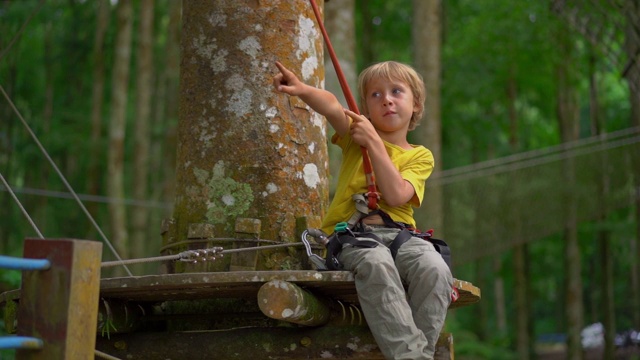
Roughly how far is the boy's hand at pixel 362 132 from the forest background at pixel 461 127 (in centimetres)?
512

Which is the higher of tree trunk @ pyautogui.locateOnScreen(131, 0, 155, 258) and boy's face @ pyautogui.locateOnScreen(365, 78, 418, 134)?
tree trunk @ pyautogui.locateOnScreen(131, 0, 155, 258)

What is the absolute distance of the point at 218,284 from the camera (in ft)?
12.2

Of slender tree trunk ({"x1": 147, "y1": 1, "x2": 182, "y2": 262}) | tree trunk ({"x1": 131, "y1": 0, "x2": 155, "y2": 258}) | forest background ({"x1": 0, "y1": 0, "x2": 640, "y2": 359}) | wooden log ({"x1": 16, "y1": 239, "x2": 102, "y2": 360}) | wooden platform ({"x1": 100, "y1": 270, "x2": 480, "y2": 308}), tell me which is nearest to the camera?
wooden log ({"x1": 16, "y1": 239, "x2": 102, "y2": 360})

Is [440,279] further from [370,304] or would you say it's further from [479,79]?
[479,79]

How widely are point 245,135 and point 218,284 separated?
106 centimetres

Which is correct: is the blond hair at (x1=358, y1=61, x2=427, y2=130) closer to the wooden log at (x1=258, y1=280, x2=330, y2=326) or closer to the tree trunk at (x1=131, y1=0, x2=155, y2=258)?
the wooden log at (x1=258, y1=280, x2=330, y2=326)

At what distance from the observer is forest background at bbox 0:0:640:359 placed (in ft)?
44.7

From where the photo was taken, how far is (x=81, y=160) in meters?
21.3

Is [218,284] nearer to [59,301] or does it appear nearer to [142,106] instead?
[59,301]

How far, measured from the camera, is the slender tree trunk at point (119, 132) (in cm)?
1520

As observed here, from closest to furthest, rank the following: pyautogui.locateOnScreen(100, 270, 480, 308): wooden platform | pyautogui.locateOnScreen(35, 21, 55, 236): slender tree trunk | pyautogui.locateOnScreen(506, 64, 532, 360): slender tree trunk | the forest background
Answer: pyautogui.locateOnScreen(100, 270, 480, 308): wooden platform → the forest background → pyautogui.locateOnScreen(506, 64, 532, 360): slender tree trunk → pyautogui.locateOnScreen(35, 21, 55, 236): slender tree trunk

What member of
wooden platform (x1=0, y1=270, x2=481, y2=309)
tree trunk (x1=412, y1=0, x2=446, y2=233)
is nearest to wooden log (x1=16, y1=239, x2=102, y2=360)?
wooden platform (x1=0, y1=270, x2=481, y2=309)

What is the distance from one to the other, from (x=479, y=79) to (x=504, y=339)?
816 cm

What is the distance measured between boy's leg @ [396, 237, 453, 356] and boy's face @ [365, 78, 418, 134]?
719 mm
